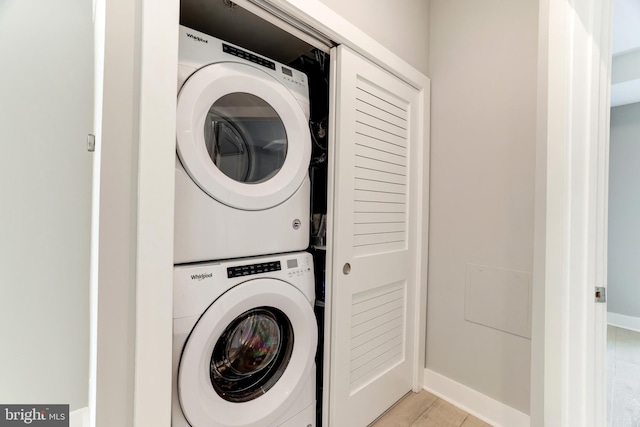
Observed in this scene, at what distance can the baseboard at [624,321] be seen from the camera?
8.59 feet

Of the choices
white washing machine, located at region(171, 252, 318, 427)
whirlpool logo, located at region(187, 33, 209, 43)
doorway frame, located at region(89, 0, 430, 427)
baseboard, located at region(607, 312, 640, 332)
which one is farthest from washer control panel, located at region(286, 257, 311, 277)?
baseboard, located at region(607, 312, 640, 332)

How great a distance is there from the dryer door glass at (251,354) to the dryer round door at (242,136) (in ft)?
1.59

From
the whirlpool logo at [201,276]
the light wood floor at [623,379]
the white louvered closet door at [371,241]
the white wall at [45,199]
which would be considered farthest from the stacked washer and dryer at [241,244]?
the light wood floor at [623,379]

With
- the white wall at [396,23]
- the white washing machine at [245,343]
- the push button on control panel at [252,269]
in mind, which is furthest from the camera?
the white wall at [396,23]

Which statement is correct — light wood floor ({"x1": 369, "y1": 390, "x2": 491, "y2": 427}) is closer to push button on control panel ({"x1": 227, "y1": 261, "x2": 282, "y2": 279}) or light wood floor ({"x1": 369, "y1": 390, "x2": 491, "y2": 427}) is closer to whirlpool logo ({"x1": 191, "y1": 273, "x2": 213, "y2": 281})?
push button on control panel ({"x1": 227, "y1": 261, "x2": 282, "y2": 279})

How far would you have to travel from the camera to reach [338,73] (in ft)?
4.13

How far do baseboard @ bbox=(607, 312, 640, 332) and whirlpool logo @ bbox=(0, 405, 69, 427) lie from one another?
431 cm

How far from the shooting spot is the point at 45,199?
126 cm

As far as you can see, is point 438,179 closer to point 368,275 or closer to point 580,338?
point 368,275

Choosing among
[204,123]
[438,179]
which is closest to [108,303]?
[204,123]

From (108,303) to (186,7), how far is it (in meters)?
1.25

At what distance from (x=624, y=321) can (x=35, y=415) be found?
175 inches

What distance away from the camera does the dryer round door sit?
0.92 meters

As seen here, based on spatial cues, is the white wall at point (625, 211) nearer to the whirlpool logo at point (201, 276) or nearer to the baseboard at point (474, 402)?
the baseboard at point (474, 402)
